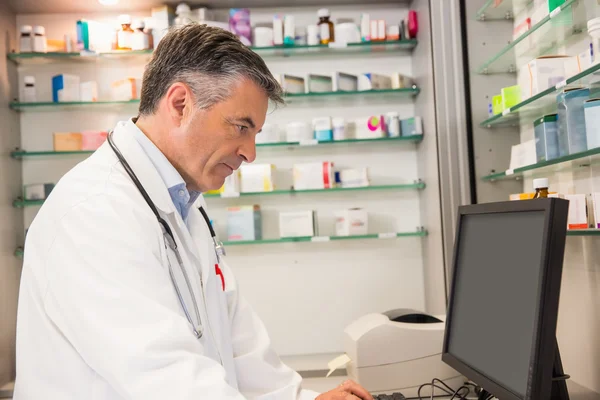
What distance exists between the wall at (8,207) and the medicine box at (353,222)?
185 cm

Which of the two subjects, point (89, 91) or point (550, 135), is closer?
point (550, 135)

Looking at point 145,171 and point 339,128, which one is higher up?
point 339,128

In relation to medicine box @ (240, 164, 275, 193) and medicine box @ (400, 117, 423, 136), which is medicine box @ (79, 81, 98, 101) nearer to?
medicine box @ (240, 164, 275, 193)

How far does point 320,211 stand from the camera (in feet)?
11.5

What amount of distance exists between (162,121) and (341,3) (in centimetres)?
246

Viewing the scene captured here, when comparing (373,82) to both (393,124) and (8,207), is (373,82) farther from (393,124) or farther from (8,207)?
(8,207)

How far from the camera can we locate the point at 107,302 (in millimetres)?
1062

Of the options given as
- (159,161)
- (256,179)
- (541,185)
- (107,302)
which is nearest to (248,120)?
(159,161)

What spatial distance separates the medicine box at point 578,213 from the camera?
178 centimetres

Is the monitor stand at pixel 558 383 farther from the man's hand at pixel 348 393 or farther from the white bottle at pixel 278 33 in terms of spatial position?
the white bottle at pixel 278 33

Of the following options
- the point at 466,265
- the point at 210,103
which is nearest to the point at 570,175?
the point at 466,265

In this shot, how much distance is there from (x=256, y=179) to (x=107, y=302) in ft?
7.60

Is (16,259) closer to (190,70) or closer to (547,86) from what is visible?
(190,70)

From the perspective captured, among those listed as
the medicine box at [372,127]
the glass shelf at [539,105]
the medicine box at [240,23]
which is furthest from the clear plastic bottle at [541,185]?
the medicine box at [240,23]
